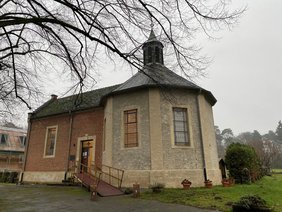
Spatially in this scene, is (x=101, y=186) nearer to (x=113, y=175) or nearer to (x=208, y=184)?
(x=113, y=175)

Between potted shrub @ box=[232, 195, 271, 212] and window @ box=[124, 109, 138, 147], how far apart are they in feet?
24.6

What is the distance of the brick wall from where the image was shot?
55.6 feet

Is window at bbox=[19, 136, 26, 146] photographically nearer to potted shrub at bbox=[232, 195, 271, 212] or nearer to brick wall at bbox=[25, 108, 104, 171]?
brick wall at bbox=[25, 108, 104, 171]

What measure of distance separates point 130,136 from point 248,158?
26.3 ft

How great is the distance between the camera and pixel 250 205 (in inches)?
237

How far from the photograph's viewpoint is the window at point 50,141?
61.9 ft

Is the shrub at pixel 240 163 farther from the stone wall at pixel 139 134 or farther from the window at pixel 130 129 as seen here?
the window at pixel 130 129

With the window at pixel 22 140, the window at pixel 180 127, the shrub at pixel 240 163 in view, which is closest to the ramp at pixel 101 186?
the window at pixel 180 127

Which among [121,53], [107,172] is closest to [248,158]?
[107,172]

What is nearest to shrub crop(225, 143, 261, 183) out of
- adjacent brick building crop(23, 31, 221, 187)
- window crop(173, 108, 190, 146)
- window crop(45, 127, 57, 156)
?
adjacent brick building crop(23, 31, 221, 187)

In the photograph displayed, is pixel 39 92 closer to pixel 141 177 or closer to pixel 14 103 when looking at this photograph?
pixel 14 103

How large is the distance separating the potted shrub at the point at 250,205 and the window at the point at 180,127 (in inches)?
266

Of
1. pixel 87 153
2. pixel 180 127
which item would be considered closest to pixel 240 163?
pixel 180 127

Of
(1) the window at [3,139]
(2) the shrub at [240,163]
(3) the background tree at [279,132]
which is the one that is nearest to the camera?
(2) the shrub at [240,163]
